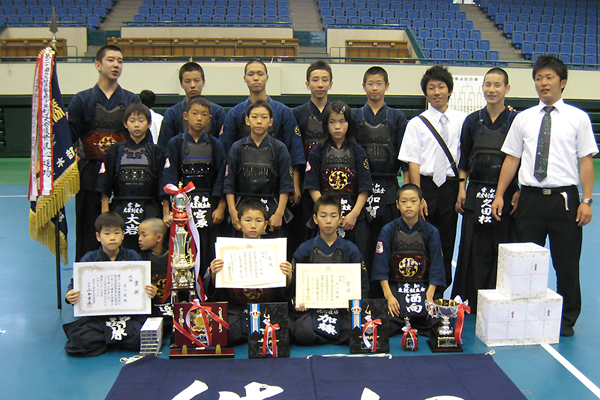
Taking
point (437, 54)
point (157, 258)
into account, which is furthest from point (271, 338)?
point (437, 54)

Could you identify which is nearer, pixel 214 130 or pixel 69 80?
pixel 214 130

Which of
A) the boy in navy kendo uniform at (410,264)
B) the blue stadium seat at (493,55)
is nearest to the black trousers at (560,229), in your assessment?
the boy in navy kendo uniform at (410,264)

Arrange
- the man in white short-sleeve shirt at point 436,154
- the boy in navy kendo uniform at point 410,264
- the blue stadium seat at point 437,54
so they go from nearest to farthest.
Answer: the boy in navy kendo uniform at point 410,264 → the man in white short-sleeve shirt at point 436,154 → the blue stadium seat at point 437,54

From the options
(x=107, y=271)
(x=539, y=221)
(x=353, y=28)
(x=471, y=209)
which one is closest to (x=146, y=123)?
(x=107, y=271)

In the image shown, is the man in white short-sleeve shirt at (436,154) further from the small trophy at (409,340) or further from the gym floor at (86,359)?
the small trophy at (409,340)

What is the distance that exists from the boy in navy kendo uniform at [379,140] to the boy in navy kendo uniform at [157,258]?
5.45 feet

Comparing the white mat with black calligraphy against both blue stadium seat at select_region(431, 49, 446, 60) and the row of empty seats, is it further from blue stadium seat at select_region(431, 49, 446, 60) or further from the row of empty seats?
the row of empty seats

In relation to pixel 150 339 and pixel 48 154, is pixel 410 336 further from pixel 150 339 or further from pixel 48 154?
pixel 48 154

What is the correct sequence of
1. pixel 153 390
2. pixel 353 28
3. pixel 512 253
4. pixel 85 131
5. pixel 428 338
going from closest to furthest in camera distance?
1. pixel 153 390
2. pixel 512 253
3. pixel 428 338
4. pixel 85 131
5. pixel 353 28

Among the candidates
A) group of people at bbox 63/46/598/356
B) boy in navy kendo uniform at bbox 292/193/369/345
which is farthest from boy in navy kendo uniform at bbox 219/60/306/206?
boy in navy kendo uniform at bbox 292/193/369/345

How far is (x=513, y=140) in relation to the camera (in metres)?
3.83

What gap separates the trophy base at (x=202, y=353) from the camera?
335 centimetres

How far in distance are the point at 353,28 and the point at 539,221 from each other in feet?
39.1

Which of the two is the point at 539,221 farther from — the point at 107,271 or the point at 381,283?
the point at 107,271
